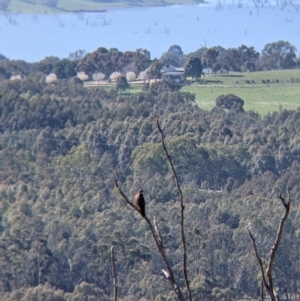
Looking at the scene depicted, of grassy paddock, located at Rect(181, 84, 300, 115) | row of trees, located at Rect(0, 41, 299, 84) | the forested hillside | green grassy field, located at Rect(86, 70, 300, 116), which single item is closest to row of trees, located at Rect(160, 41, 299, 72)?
row of trees, located at Rect(0, 41, 299, 84)

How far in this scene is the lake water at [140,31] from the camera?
177 feet

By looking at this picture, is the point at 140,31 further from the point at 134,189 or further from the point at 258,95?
the point at 134,189

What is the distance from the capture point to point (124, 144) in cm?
2122

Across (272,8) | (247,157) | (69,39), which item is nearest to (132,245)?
(247,157)

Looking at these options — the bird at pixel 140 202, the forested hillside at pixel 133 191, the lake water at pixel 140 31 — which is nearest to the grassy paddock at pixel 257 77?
the forested hillside at pixel 133 191

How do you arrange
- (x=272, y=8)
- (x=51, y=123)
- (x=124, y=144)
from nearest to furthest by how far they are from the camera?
(x=124, y=144)
(x=51, y=123)
(x=272, y=8)

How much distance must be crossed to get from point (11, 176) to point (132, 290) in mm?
6224

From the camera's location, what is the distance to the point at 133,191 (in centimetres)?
1858

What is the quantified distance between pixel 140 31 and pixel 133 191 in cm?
4946

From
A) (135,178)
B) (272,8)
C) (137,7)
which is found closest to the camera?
(135,178)

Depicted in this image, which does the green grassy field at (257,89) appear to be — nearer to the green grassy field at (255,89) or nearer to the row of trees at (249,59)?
the green grassy field at (255,89)

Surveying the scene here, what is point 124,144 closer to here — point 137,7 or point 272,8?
point 137,7

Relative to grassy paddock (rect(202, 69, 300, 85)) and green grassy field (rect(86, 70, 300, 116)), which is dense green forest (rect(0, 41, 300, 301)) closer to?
green grassy field (rect(86, 70, 300, 116))

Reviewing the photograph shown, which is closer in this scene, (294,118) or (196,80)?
(294,118)
